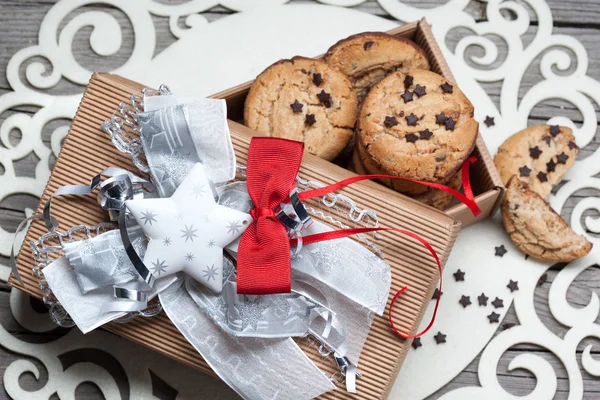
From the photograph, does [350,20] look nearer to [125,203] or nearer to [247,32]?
[247,32]

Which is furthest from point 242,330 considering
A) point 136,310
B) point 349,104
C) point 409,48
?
point 409,48

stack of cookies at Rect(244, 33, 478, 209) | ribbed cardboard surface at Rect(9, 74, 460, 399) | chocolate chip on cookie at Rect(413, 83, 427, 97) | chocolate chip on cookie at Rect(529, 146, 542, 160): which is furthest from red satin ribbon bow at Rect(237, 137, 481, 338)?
chocolate chip on cookie at Rect(529, 146, 542, 160)

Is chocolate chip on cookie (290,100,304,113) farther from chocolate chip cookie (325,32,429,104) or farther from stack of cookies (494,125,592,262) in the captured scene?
stack of cookies (494,125,592,262)

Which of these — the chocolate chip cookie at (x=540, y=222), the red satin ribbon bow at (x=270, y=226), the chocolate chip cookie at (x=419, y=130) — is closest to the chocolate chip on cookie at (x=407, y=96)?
the chocolate chip cookie at (x=419, y=130)

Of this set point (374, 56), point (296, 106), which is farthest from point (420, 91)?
point (296, 106)

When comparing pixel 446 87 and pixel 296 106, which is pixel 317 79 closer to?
pixel 296 106
